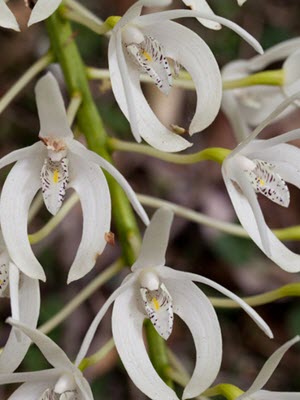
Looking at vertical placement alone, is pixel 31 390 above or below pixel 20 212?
below

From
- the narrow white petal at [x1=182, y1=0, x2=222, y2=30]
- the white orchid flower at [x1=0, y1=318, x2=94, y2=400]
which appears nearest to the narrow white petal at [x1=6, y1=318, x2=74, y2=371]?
the white orchid flower at [x1=0, y1=318, x2=94, y2=400]

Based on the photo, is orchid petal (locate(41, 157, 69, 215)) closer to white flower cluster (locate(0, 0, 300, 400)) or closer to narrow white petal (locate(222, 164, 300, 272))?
white flower cluster (locate(0, 0, 300, 400))

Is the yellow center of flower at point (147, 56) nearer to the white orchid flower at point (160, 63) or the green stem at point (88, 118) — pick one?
the white orchid flower at point (160, 63)

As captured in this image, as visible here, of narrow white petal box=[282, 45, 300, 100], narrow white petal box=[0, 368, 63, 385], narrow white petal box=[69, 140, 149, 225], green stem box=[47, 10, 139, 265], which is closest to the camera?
narrow white petal box=[69, 140, 149, 225]

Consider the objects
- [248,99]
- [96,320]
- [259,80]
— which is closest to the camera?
[96,320]

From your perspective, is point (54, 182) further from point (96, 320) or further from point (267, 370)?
point (267, 370)

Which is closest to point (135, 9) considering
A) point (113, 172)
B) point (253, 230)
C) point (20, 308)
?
point (113, 172)

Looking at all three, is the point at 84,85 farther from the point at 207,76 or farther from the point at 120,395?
the point at 120,395
